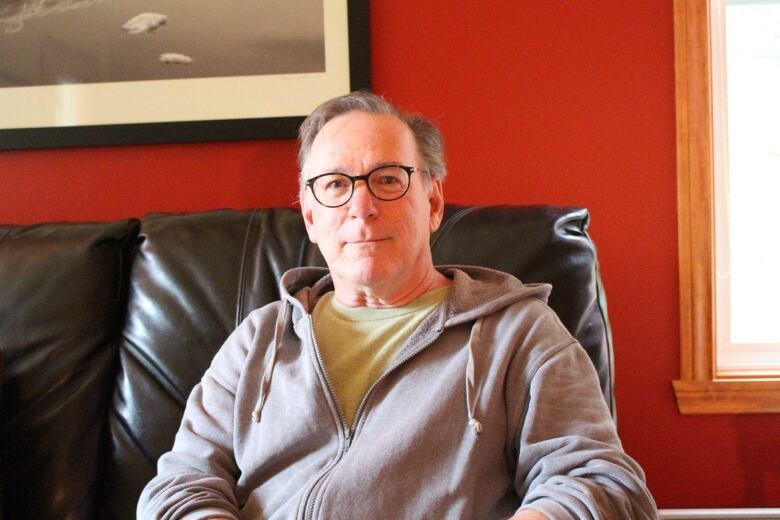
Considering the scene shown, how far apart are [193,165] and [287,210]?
51cm

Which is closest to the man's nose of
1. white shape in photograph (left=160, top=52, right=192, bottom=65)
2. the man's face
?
the man's face

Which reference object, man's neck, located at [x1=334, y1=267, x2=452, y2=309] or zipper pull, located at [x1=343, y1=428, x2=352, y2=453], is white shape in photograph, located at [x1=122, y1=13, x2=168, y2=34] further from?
zipper pull, located at [x1=343, y1=428, x2=352, y2=453]

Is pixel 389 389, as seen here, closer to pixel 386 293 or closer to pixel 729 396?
pixel 386 293

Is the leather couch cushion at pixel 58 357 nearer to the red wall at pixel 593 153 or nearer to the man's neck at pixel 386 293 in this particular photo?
the red wall at pixel 593 153

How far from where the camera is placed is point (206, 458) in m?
1.25

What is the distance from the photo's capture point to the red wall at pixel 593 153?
6.24ft

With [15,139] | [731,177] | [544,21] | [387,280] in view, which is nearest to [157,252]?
[387,280]

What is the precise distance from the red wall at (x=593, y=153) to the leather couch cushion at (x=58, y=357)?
489mm

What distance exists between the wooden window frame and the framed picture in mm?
841

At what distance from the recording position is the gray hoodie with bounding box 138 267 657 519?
1086mm

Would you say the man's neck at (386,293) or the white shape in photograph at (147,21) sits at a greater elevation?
the white shape in photograph at (147,21)

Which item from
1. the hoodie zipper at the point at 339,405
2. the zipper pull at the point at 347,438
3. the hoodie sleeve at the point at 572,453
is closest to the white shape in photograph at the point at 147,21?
the hoodie zipper at the point at 339,405

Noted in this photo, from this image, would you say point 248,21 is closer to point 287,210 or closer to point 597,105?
point 287,210

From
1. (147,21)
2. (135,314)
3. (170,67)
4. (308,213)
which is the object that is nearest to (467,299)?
(308,213)
